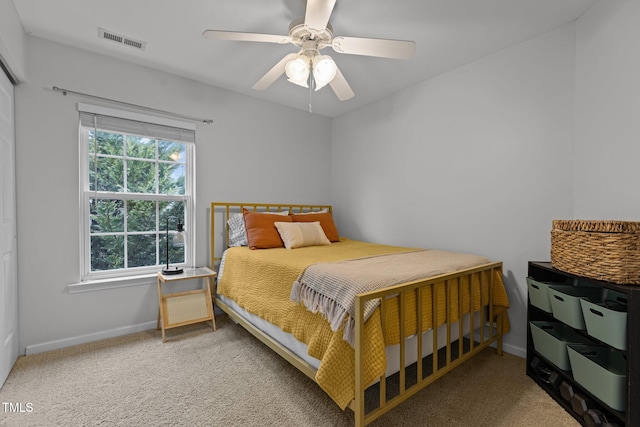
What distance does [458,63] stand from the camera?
261 cm

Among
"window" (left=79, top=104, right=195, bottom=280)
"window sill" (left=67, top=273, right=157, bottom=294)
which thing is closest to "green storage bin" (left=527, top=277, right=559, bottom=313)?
"window" (left=79, top=104, right=195, bottom=280)

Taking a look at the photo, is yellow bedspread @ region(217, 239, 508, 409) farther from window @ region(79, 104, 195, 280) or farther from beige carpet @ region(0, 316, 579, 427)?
window @ region(79, 104, 195, 280)

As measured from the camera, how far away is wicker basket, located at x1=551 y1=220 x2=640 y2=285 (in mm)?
1397

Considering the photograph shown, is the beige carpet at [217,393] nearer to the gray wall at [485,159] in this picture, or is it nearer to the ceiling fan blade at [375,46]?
the gray wall at [485,159]

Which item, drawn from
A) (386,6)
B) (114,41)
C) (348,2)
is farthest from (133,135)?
(386,6)

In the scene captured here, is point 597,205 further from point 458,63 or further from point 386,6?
point 386,6

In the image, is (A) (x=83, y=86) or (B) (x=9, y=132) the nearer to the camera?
(B) (x=9, y=132)

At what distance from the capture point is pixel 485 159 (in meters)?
2.51

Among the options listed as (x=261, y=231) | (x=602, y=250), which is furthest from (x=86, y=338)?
(x=602, y=250)

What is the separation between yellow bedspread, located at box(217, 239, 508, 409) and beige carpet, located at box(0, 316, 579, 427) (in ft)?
1.13

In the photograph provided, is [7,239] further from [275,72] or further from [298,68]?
[298,68]

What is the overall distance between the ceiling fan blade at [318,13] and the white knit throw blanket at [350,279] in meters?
1.37

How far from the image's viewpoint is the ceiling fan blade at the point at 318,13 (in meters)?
1.46

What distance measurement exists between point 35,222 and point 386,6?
2.96m
